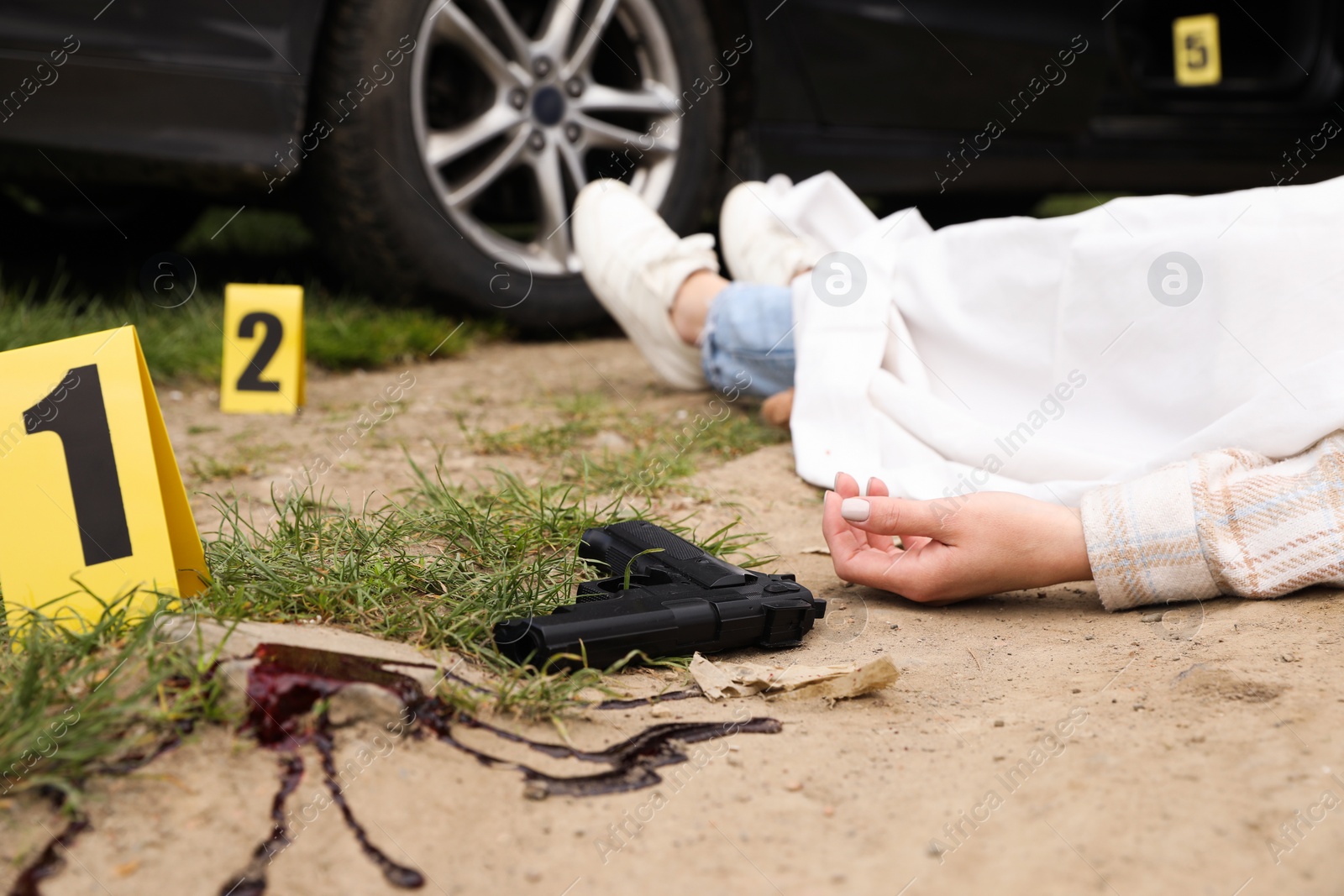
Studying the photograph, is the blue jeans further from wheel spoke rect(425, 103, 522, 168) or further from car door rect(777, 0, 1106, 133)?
car door rect(777, 0, 1106, 133)

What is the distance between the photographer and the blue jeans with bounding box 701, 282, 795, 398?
2.09m

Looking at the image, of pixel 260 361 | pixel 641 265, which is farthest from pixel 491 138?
pixel 260 361

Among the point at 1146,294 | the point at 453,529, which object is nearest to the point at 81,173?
the point at 453,529

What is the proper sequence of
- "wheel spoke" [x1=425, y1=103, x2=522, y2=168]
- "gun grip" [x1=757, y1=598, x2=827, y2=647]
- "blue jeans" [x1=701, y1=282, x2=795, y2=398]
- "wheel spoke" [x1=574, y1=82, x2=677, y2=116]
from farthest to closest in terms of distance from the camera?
1. "wheel spoke" [x1=574, y1=82, x2=677, y2=116]
2. "wheel spoke" [x1=425, y1=103, x2=522, y2=168]
3. "blue jeans" [x1=701, y1=282, x2=795, y2=398]
4. "gun grip" [x1=757, y1=598, x2=827, y2=647]

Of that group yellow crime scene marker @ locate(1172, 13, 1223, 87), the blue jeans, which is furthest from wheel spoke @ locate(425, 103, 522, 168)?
yellow crime scene marker @ locate(1172, 13, 1223, 87)

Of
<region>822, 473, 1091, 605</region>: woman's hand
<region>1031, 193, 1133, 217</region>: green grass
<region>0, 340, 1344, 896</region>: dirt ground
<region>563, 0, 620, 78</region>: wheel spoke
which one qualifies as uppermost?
<region>563, 0, 620, 78</region>: wheel spoke

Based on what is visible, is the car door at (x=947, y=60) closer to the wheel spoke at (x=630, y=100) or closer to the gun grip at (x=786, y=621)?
the wheel spoke at (x=630, y=100)

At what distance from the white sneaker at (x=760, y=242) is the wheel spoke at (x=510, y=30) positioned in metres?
0.61

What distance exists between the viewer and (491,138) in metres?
2.70

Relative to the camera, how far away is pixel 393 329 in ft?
9.14

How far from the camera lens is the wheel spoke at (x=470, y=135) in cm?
261

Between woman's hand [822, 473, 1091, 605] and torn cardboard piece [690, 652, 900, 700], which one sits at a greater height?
woman's hand [822, 473, 1091, 605]

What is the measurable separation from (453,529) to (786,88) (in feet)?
5.85

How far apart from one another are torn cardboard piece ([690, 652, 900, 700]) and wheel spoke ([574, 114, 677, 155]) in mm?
1871
